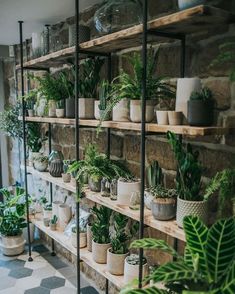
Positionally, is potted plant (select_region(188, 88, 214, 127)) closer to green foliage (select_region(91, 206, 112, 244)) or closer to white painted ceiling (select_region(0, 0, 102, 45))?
green foliage (select_region(91, 206, 112, 244))

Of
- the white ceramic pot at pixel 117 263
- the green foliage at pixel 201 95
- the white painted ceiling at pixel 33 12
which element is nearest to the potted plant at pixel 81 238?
the white ceramic pot at pixel 117 263

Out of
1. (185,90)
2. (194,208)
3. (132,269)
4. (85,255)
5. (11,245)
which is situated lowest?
(11,245)

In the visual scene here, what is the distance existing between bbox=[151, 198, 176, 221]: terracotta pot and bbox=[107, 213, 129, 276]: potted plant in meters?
0.48

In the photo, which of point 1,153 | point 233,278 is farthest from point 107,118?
point 1,153

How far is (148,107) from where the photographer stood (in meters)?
1.57

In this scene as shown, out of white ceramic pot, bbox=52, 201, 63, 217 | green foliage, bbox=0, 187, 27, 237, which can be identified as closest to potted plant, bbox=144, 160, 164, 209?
white ceramic pot, bbox=52, 201, 63, 217

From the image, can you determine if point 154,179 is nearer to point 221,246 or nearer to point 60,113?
point 221,246

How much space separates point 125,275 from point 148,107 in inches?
36.3

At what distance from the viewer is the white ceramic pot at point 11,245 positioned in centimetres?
288

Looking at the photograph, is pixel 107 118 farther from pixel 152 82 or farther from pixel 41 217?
pixel 41 217

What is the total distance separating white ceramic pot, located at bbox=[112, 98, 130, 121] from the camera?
171 cm

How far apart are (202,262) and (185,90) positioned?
708mm

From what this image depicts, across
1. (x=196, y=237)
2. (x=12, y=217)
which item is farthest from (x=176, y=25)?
(x=12, y=217)

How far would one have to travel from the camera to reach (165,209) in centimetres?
149
